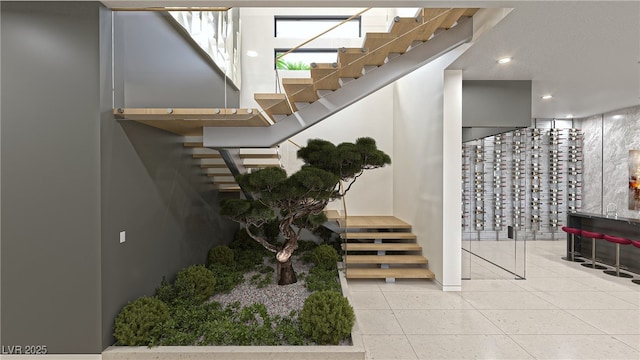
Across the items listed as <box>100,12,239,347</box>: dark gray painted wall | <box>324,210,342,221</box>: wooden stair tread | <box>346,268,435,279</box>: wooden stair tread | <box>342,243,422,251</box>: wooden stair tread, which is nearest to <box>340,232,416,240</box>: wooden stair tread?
<box>342,243,422,251</box>: wooden stair tread

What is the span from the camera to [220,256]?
5250 mm

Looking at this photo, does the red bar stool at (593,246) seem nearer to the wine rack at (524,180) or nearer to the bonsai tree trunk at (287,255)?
the wine rack at (524,180)

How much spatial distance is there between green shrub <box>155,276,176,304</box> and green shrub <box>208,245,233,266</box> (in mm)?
1419

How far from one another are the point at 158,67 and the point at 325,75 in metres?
2.06

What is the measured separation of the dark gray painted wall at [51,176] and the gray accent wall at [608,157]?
9099mm

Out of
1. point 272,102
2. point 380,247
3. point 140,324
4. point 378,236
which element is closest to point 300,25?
point 272,102

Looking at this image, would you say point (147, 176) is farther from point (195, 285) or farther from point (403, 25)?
point (403, 25)

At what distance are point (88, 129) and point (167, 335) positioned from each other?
2.01 meters

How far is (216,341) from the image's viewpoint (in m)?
2.99

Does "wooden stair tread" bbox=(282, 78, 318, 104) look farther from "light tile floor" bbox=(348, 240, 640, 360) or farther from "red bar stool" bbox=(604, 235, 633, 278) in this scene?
"red bar stool" bbox=(604, 235, 633, 278)

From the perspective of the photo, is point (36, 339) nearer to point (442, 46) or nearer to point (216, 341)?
point (216, 341)

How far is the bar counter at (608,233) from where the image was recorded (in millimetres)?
5273

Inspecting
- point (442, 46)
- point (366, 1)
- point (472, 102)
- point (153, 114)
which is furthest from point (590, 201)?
point (153, 114)

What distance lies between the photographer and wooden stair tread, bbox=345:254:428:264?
5117mm
